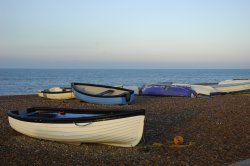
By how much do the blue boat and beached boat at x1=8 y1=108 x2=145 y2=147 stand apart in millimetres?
15718

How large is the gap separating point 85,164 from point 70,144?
6.79 feet

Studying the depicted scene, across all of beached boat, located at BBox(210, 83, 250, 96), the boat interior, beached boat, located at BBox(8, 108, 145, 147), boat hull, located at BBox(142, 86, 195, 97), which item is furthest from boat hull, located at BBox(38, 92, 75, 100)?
beached boat, located at BBox(8, 108, 145, 147)

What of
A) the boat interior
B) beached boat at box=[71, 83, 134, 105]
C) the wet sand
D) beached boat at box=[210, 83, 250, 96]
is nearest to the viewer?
the wet sand

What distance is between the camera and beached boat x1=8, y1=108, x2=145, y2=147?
9.26 meters

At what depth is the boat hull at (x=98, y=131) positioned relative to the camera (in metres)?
9.30

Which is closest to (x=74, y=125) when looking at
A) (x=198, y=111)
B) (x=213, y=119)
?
(x=213, y=119)

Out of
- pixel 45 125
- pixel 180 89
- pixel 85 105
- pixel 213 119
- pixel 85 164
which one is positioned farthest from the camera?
pixel 180 89

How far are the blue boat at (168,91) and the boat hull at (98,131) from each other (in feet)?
51.6

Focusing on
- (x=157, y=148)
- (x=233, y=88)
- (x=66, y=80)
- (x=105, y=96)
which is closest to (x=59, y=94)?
(x=105, y=96)

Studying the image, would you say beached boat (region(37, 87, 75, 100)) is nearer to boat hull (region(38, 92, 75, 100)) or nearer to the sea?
boat hull (region(38, 92, 75, 100))

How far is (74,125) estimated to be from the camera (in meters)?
9.57

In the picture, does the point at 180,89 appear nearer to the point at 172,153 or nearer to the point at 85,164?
the point at 172,153

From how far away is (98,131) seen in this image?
9.45 meters

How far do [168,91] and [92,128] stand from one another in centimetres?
1658
